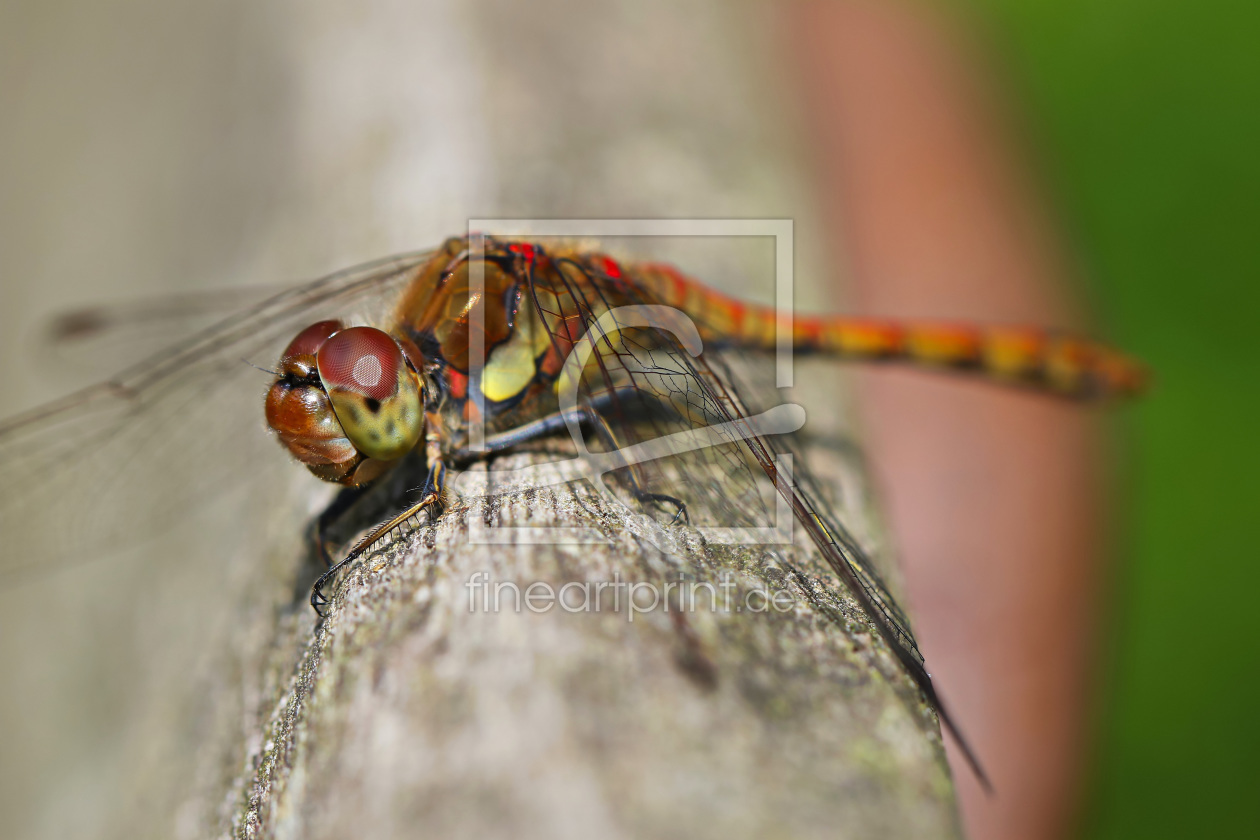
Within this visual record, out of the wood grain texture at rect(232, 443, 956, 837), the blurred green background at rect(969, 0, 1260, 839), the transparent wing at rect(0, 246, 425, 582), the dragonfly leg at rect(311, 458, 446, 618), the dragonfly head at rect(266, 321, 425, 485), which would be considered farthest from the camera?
the blurred green background at rect(969, 0, 1260, 839)

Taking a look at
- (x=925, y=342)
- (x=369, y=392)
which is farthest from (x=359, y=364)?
(x=925, y=342)

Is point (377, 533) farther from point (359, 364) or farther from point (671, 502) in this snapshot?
point (671, 502)

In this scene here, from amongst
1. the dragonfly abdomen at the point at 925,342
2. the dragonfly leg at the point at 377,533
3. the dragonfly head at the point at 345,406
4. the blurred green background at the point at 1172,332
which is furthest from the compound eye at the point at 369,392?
the blurred green background at the point at 1172,332

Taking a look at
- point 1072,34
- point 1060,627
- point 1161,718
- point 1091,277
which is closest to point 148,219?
point 1060,627

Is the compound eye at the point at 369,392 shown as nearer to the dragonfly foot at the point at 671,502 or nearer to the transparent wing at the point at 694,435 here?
the transparent wing at the point at 694,435

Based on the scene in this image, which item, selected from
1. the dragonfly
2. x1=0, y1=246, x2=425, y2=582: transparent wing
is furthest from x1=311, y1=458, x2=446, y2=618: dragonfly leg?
x1=0, y1=246, x2=425, y2=582: transparent wing

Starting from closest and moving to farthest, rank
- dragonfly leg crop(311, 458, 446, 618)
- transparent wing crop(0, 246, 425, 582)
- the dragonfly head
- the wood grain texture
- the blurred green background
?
the wood grain texture < dragonfly leg crop(311, 458, 446, 618) < the dragonfly head < transparent wing crop(0, 246, 425, 582) < the blurred green background

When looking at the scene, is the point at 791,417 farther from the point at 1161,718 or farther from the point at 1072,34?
the point at 1072,34

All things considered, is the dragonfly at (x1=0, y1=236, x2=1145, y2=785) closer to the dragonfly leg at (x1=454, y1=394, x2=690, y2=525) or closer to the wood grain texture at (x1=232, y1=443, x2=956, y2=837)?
the dragonfly leg at (x1=454, y1=394, x2=690, y2=525)
